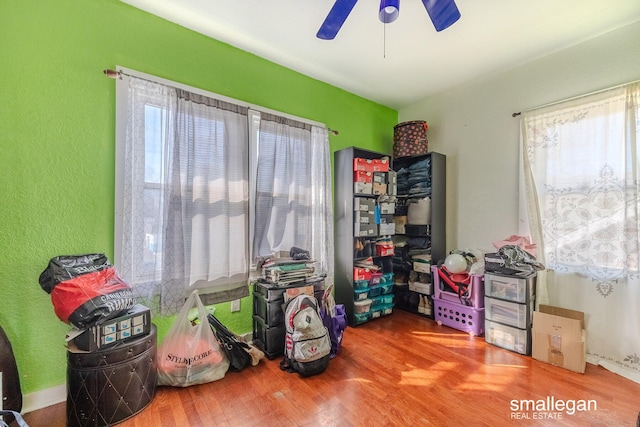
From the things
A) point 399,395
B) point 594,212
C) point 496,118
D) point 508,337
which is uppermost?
point 496,118

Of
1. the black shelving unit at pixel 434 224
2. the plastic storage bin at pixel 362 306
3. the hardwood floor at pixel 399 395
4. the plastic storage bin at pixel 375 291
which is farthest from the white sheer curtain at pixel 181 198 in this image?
the black shelving unit at pixel 434 224

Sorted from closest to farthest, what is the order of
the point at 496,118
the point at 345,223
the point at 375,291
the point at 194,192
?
the point at 194,192, the point at 496,118, the point at 345,223, the point at 375,291

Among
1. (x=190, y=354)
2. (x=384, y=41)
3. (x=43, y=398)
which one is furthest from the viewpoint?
(x=384, y=41)

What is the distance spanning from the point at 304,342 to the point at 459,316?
169 centimetres

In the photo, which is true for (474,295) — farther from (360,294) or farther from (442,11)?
(442,11)

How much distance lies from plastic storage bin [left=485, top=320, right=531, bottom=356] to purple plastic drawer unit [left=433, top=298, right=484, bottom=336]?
0.15m

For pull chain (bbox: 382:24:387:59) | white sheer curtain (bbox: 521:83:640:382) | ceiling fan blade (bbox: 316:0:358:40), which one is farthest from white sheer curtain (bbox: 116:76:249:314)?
→ white sheer curtain (bbox: 521:83:640:382)

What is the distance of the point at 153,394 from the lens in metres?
1.62

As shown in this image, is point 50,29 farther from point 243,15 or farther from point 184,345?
point 184,345

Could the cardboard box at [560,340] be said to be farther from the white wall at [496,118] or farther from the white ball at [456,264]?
the white wall at [496,118]

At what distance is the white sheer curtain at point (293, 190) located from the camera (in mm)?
2418

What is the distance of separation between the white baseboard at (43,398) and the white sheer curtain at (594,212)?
3.60 meters

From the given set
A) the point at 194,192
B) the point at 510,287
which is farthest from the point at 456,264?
the point at 194,192

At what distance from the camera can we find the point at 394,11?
55.0 inches
